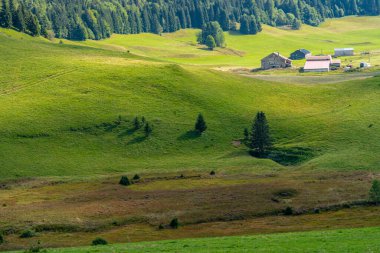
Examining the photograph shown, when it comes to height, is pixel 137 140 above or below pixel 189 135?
above

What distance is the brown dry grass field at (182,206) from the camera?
66.4 meters

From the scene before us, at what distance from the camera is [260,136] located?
365ft

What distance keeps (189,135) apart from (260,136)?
14074mm

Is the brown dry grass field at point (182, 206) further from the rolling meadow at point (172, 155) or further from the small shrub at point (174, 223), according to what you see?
the small shrub at point (174, 223)

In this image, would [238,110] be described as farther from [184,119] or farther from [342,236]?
[342,236]

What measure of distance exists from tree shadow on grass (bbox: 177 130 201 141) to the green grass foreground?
2539 inches

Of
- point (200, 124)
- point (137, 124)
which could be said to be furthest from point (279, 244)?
point (137, 124)

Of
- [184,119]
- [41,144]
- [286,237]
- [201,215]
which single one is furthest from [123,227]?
[184,119]

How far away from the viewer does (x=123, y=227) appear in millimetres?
69625

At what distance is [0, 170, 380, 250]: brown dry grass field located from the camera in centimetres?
6638

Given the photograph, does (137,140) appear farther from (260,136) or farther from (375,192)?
(375,192)

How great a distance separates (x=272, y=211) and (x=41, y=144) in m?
53.3

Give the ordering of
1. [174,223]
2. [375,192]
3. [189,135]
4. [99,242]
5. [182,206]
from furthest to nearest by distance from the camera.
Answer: [189,135] → [182,206] → [375,192] → [174,223] → [99,242]

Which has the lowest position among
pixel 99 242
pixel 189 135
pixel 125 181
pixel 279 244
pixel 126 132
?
pixel 189 135
